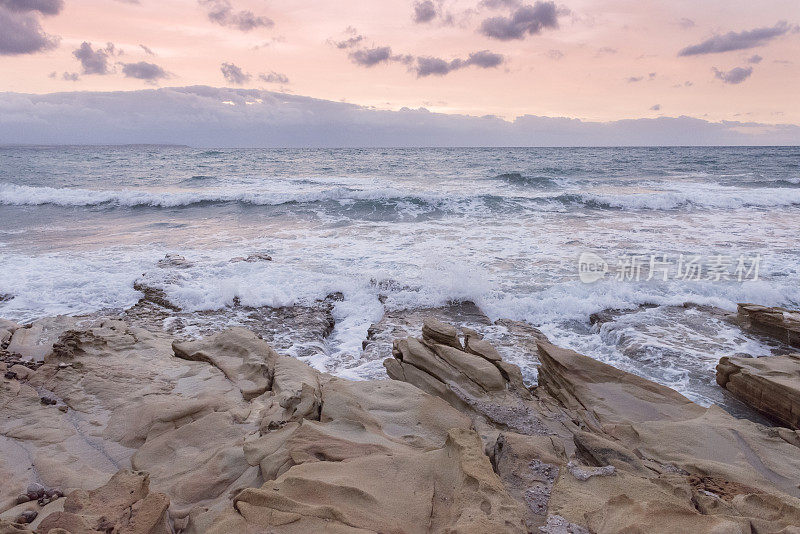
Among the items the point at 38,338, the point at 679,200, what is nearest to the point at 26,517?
the point at 38,338

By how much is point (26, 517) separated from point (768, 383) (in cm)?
636

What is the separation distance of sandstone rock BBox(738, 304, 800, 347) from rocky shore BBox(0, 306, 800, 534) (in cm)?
171

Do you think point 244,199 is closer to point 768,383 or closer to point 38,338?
point 38,338

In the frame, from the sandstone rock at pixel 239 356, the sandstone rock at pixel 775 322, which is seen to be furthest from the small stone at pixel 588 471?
the sandstone rock at pixel 775 322

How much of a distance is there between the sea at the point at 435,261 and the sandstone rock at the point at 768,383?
0.89 ft

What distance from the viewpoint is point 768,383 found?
15.0ft

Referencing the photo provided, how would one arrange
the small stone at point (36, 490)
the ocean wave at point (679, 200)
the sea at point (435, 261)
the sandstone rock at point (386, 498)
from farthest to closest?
1. the ocean wave at point (679, 200)
2. the sea at point (435, 261)
3. the small stone at point (36, 490)
4. the sandstone rock at point (386, 498)

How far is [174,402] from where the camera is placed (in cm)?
391

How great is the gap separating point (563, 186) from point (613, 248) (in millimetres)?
15636

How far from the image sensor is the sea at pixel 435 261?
6.80 meters

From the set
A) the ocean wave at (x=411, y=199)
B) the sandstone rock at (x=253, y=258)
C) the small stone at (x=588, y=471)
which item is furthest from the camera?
the ocean wave at (x=411, y=199)

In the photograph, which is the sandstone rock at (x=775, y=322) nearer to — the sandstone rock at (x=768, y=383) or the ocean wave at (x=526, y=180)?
the sandstone rock at (x=768, y=383)

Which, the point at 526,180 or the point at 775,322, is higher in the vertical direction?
the point at 526,180

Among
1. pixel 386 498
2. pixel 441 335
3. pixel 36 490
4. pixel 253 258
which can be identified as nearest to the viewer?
pixel 386 498
